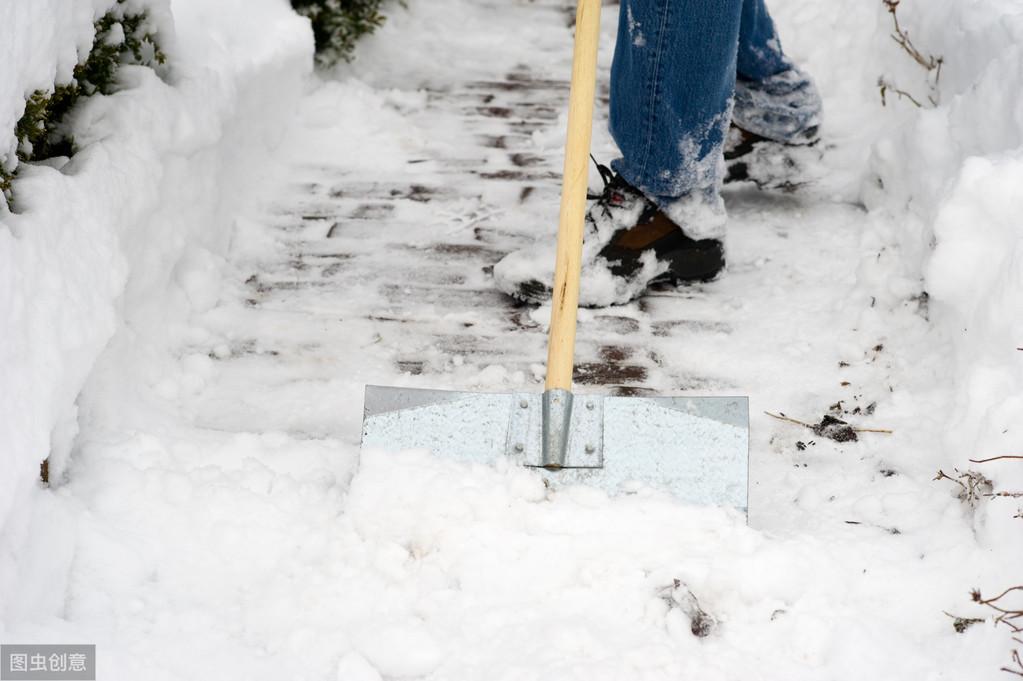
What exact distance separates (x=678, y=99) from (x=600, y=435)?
86cm

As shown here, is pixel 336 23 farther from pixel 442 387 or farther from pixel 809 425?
pixel 809 425

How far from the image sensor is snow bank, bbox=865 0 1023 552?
6.23ft

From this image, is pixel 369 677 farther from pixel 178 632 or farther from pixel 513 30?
pixel 513 30

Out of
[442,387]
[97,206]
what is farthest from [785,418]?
[97,206]

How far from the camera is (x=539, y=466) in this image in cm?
198

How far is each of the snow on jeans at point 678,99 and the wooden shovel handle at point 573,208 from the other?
211 mm

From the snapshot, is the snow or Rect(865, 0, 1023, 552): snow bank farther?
Rect(865, 0, 1023, 552): snow bank

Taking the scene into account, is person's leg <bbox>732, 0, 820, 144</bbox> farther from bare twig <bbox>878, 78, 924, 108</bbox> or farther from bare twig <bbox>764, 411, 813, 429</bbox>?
bare twig <bbox>764, 411, 813, 429</bbox>

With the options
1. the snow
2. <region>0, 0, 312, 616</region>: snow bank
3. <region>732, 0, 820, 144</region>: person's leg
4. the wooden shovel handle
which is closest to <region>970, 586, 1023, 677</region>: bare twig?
the snow

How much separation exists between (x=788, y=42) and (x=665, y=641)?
2.60 metres

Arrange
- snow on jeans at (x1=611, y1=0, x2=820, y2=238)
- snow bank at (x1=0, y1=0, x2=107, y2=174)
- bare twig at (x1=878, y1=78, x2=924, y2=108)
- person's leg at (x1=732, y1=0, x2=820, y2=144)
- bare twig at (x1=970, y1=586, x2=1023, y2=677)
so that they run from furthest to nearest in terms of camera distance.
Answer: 1. bare twig at (x1=878, y1=78, x2=924, y2=108)
2. person's leg at (x1=732, y1=0, x2=820, y2=144)
3. snow on jeans at (x1=611, y1=0, x2=820, y2=238)
4. snow bank at (x1=0, y1=0, x2=107, y2=174)
5. bare twig at (x1=970, y1=586, x2=1023, y2=677)

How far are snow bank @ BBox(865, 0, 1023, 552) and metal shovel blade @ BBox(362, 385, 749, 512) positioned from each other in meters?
0.41

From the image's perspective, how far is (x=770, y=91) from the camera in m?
2.98

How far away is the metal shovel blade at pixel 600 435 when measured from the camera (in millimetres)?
1934
